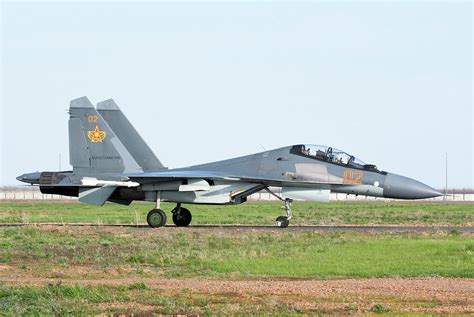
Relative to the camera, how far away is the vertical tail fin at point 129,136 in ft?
114

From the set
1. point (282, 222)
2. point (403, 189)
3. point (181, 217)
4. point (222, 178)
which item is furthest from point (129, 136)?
point (403, 189)

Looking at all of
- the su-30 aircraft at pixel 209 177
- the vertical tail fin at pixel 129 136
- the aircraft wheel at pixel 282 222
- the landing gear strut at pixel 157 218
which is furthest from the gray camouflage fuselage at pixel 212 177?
the vertical tail fin at pixel 129 136

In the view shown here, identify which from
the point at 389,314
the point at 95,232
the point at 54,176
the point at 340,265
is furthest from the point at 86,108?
the point at 389,314

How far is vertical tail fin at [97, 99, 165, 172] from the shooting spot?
34719mm

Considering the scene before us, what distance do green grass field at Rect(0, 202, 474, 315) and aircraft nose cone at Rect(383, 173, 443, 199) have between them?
2494 mm

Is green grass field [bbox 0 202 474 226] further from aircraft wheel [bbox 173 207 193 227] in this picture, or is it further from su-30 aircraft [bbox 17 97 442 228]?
su-30 aircraft [bbox 17 97 442 228]

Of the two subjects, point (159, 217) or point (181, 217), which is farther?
point (181, 217)

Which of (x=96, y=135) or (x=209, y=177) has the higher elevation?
(x=96, y=135)

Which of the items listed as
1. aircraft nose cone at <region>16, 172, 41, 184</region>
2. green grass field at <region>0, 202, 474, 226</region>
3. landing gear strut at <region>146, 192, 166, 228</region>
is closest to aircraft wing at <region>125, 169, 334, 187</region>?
landing gear strut at <region>146, 192, 166, 228</region>

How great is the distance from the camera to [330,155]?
1260 inches

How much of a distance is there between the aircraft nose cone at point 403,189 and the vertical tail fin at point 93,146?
907 centimetres

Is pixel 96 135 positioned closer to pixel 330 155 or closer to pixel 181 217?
pixel 181 217

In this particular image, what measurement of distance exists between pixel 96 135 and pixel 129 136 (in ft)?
6.40

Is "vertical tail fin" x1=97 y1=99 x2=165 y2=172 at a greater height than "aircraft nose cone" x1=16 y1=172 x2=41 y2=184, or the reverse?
"vertical tail fin" x1=97 y1=99 x2=165 y2=172
